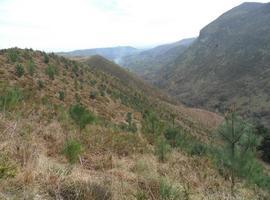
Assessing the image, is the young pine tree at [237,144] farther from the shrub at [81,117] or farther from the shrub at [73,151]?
the shrub at [81,117]

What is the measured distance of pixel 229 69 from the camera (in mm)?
79875

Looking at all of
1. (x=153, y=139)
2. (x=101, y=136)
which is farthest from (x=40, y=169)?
(x=153, y=139)

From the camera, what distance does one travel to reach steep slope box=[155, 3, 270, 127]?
209 ft

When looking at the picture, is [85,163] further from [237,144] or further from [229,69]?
[229,69]

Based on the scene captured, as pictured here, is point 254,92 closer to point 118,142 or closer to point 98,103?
point 98,103

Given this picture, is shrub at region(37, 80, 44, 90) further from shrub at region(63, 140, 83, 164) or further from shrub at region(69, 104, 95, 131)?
shrub at region(63, 140, 83, 164)

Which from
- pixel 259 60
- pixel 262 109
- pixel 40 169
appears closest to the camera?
pixel 40 169

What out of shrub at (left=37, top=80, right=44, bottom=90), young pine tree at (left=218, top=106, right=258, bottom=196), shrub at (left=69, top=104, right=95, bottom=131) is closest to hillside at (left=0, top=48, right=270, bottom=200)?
shrub at (left=69, top=104, right=95, bottom=131)

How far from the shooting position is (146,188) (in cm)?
376

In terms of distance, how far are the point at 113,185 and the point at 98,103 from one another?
1285 cm

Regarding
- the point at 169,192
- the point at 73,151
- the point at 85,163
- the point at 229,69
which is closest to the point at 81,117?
the point at 85,163

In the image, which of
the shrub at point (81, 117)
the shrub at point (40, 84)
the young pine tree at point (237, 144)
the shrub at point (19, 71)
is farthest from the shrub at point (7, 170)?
the shrub at point (19, 71)

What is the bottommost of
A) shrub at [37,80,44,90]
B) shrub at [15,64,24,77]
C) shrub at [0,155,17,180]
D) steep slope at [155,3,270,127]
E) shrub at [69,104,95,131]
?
steep slope at [155,3,270,127]

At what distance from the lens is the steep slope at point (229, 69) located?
6381cm
